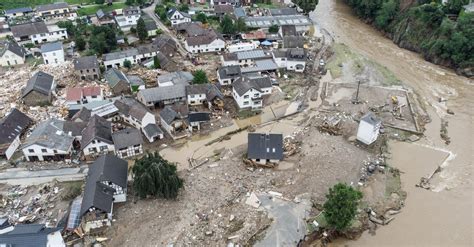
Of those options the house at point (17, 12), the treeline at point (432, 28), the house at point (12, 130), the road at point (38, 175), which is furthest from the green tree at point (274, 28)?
the house at point (17, 12)

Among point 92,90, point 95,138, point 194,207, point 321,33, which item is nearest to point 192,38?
point 92,90

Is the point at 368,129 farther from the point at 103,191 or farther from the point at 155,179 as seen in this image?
the point at 103,191

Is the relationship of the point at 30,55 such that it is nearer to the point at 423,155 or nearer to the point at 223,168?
the point at 223,168

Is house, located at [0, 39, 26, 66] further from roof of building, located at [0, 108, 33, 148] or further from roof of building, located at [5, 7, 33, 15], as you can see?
roof of building, located at [5, 7, 33, 15]

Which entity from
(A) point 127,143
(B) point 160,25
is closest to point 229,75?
(A) point 127,143

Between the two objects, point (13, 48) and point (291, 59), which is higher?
point (13, 48)

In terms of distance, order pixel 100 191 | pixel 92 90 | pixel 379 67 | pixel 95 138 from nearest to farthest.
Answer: pixel 100 191, pixel 95 138, pixel 92 90, pixel 379 67
